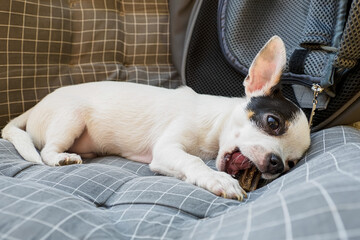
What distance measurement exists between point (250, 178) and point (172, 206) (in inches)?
18.0

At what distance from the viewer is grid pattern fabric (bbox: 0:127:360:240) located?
694 mm

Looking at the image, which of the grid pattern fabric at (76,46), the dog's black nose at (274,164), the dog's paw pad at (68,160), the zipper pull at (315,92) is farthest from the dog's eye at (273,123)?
the grid pattern fabric at (76,46)

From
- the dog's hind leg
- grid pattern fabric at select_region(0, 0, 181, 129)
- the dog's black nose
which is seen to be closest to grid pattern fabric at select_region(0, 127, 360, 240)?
the dog's black nose

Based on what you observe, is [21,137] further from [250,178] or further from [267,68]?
[267,68]

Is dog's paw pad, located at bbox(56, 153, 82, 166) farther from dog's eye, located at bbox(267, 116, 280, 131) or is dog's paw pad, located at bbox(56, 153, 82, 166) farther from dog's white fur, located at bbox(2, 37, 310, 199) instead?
dog's eye, located at bbox(267, 116, 280, 131)

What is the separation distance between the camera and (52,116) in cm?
178

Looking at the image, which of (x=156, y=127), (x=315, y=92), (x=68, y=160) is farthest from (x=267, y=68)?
(x=68, y=160)

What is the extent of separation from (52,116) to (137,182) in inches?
28.8

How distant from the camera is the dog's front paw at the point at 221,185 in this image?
1.20 m

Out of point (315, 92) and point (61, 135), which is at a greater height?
point (315, 92)

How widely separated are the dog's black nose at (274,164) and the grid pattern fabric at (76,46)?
1104mm

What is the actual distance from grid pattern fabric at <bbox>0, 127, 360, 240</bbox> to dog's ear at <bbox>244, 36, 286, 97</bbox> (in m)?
0.36

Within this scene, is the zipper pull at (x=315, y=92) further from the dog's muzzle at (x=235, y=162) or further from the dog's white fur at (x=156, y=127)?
the dog's muzzle at (x=235, y=162)

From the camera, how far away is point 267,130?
1445 mm
